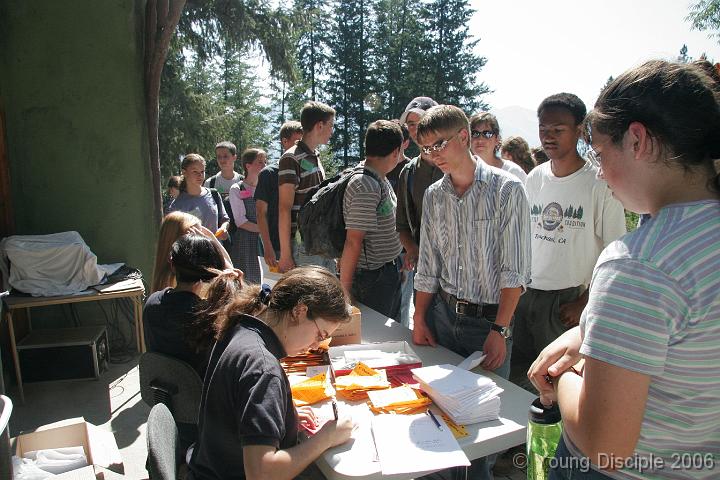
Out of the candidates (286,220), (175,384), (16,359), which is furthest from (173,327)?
(16,359)

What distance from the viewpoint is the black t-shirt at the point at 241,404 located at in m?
1.27

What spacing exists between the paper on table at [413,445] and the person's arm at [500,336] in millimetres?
479

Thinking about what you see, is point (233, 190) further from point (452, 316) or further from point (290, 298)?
point (290, 298)

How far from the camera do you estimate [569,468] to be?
3.57 feet

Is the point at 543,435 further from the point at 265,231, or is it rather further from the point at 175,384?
the point at 265,231

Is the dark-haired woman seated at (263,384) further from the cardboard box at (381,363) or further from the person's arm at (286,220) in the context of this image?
the person's arm at (286,220)

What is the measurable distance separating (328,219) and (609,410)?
2275 millimetres

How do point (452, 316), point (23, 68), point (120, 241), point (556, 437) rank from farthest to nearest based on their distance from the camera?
point (120, 241), point (23, 68), point (452, 316), point (556, 437)

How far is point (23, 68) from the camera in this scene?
4.37 meters

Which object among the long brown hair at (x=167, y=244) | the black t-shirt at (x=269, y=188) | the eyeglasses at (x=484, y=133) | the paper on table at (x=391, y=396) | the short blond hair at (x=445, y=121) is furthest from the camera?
the black t-shirt at (x=269, y=188)

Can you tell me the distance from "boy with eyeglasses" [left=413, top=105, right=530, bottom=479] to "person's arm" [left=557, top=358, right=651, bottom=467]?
1058mm

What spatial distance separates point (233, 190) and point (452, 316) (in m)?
3.59

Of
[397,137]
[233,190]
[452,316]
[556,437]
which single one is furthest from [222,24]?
[556,437]

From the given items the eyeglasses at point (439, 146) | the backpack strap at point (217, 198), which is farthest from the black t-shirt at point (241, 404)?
the backpack strap at point (217, 198)
